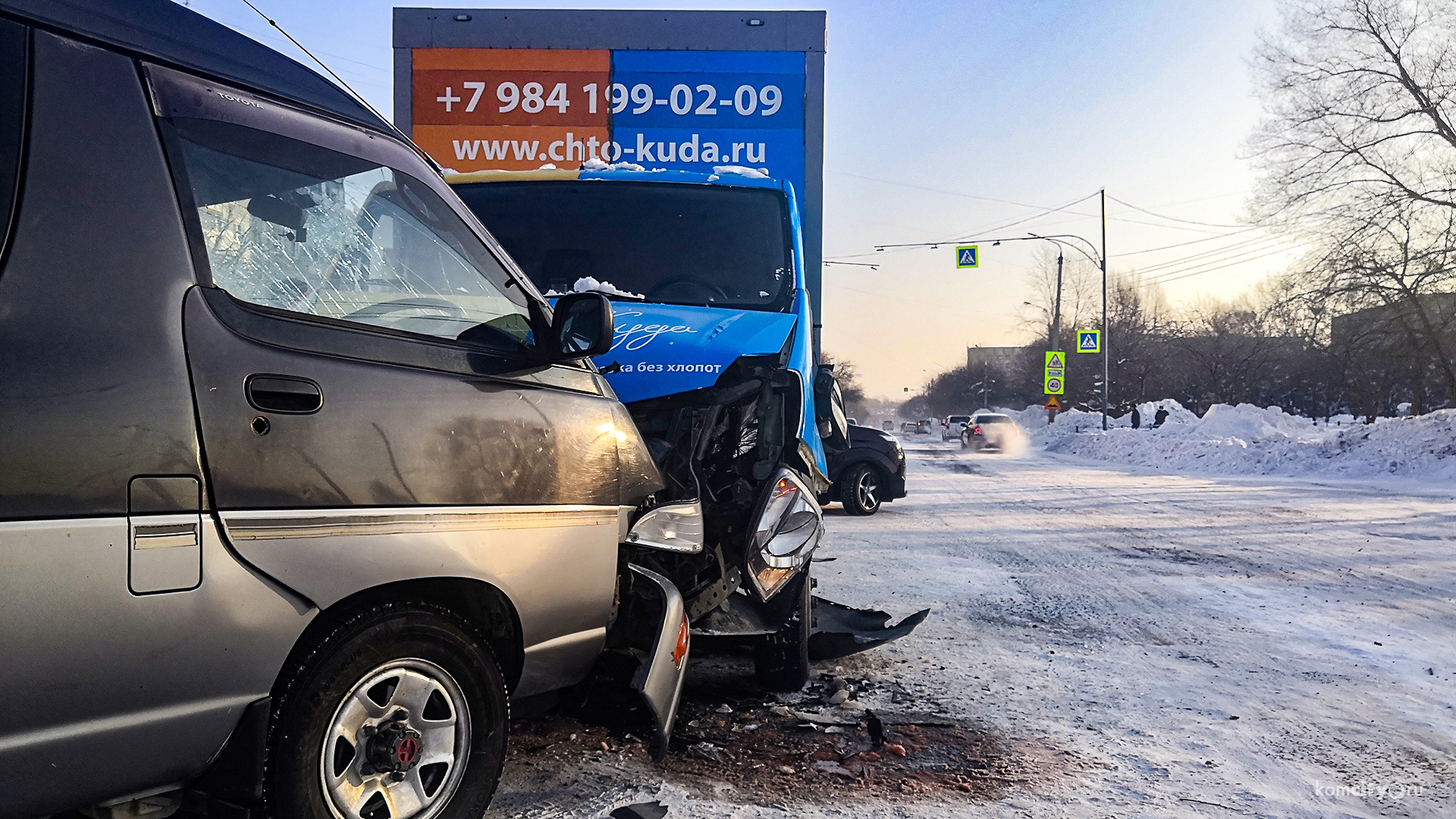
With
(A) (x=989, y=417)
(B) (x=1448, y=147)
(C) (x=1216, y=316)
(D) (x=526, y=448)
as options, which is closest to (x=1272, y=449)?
(B) (x=1448, y=147)

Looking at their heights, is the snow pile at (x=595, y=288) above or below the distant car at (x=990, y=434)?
above

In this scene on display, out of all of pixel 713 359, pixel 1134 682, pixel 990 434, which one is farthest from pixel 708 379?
pixel 990 434

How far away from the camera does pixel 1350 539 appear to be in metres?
9.31

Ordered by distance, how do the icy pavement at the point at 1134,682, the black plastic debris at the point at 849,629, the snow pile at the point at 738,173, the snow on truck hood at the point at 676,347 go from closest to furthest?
the icy pavement at the point at 1134,682 < the snow on truck hood at the point at 676,347 < the black plastic debris at the point at 849,629 < the snow pile at the point at 738,173

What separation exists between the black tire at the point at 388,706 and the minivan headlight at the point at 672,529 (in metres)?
0.77

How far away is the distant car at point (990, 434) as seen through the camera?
36406mm

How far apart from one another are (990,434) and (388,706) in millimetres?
35934

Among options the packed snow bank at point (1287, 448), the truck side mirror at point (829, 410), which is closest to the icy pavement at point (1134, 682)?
the truck side mirror at point (829, 410)

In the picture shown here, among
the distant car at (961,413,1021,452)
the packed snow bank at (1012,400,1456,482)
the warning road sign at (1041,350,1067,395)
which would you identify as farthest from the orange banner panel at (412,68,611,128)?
the warning road sign at (1041,350,1067,395)

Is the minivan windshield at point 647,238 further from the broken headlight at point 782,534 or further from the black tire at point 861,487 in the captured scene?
the black tire at point 861,487

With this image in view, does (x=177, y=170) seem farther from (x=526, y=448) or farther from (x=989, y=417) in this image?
(x=989, y=417)

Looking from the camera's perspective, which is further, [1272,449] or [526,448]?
[1272,449]

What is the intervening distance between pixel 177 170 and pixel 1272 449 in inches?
897

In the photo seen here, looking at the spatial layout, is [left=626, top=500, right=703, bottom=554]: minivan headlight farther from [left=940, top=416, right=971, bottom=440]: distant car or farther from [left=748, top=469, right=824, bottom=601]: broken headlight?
[left=940, top=416, right=971, bottom=440]: distant car
